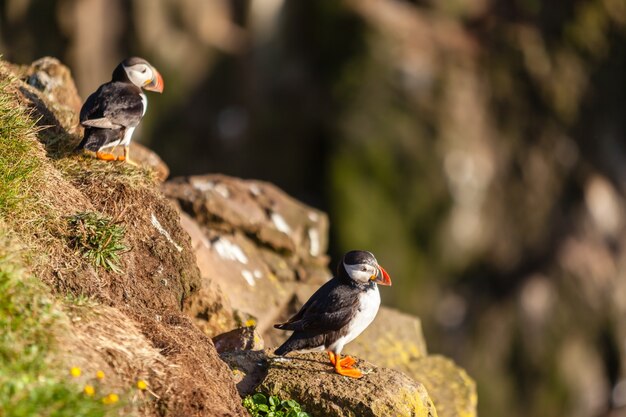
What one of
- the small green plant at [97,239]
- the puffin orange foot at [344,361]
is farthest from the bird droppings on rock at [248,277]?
the small green plant at [97,239]

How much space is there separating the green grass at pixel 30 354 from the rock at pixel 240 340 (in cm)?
238

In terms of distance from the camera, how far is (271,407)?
21.9ft

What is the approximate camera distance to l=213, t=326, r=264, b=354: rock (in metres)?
7.70

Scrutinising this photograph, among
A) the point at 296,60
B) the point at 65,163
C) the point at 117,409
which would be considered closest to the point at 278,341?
the point at 65,163

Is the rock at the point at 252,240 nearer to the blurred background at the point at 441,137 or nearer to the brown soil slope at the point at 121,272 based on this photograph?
the brown soil slope at the point at 121,272

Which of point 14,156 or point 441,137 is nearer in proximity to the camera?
point 14,156

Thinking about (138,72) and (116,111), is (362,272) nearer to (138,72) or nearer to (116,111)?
(116,111)

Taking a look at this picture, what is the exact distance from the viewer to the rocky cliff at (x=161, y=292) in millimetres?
5898

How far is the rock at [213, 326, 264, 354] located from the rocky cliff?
0.05 ft

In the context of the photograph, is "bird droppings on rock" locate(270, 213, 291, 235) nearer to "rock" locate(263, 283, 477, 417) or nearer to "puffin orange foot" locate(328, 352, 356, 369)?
"rock" locate(263, 283, 477, 417)

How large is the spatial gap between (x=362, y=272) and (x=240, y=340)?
1.26 meters

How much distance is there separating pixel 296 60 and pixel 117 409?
19783 millimetres

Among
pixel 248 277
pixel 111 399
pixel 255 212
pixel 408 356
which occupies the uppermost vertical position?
pixel 111 399

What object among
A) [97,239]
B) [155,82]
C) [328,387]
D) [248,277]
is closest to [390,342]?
[248,277]
